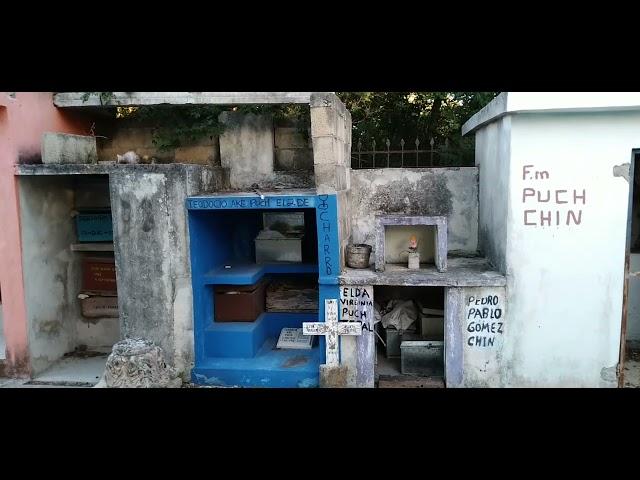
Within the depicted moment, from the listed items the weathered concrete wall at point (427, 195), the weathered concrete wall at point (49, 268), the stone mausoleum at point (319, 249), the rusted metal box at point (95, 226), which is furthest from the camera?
the rusted metal box at point (95, 226)

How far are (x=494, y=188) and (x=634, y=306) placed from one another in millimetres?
3729

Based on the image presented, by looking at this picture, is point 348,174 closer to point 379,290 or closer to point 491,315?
point 379,290

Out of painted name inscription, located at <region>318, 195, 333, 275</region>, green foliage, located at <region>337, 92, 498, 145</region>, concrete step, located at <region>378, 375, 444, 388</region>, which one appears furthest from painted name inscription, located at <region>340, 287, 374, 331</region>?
green foliage, located at <region>337, 92, 498, 145</region>

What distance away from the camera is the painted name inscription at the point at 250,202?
24.7ft

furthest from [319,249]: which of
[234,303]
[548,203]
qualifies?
[548,203]

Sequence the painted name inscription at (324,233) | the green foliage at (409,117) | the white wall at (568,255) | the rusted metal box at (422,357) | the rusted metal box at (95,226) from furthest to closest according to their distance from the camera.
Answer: the green foliage at (409,117) → the rusted metal box at (95,226) → the rusted metal box at (422,357) → the painted name inscription at (324,233) → the white wall at (568,255)

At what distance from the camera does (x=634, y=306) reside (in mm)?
9430

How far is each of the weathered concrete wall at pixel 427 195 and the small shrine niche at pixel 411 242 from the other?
1.39ft

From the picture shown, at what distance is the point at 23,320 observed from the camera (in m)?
8.47

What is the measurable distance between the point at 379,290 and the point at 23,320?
18.6ft

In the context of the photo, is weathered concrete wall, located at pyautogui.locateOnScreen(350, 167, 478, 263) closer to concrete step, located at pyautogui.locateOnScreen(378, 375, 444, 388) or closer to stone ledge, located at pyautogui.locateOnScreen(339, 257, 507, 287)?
stone ledge, located at pyautogui.locateOnScreen(339, 257, 507, 287)

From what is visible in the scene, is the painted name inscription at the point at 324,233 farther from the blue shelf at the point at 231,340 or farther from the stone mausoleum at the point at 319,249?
the blue shelf at the point at 231,340

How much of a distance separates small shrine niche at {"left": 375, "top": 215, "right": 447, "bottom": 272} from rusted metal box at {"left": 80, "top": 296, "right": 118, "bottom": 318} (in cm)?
491

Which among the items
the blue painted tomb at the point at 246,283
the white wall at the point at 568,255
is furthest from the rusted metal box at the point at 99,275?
the white wall at the point at 568,255
